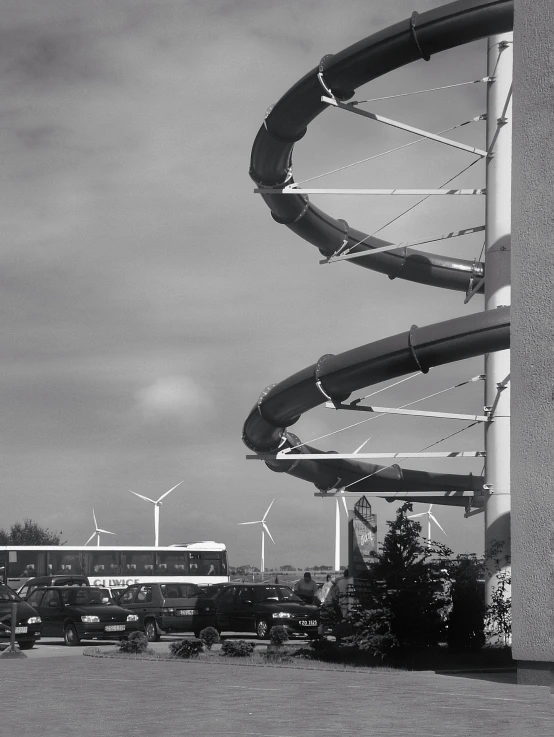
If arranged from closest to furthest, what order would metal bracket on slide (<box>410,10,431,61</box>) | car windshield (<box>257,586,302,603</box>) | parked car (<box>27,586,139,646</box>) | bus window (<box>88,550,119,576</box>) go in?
metal bracket on slide (<box>410,10,431,61</box>), parked car (<box>27,586,139,646</box>), car windshield (<box>257,586,302,603</box>), bus window (<box>88,550,119,576</box>)

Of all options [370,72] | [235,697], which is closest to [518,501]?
[235,697]

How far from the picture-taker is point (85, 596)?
102 feet

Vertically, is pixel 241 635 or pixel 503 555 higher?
pixel 503 555

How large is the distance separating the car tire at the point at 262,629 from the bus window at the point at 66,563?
2154 cm

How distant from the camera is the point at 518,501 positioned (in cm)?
1556

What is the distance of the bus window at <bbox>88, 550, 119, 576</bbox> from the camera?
49.9 meters

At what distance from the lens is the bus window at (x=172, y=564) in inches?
2003

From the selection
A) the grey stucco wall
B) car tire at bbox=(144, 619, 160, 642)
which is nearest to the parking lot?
car tire at bbox=(144, 619, 160, 642)

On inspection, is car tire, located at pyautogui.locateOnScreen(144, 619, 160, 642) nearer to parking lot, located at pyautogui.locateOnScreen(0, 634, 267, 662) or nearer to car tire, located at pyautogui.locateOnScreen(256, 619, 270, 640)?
parking lot, located at pyautogui.locateOnScreen(0, 634, 267, 662)

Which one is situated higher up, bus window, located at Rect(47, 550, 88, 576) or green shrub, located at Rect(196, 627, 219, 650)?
bus window, located at Rect(47, 550, 88, 576)

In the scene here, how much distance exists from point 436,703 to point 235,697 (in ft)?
8.78

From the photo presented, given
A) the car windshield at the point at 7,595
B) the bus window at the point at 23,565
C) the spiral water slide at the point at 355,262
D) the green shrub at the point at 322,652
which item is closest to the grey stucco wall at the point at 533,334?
the spiral water slide at the point at 355,262

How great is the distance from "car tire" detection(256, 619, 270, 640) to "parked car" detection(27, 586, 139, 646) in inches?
141

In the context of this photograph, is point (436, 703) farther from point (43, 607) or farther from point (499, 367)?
point (43, 607)
